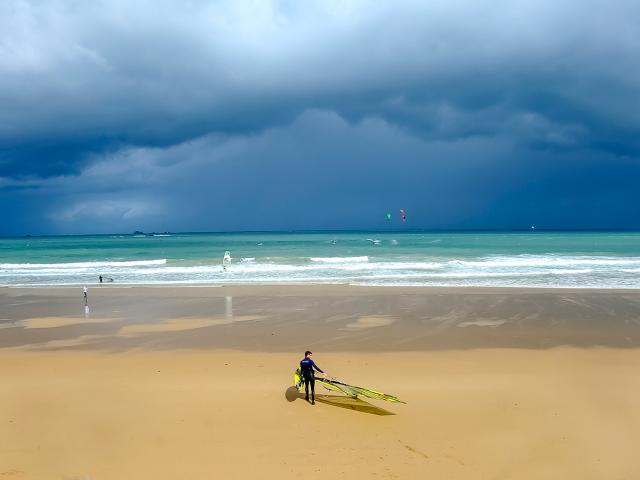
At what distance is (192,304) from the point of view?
22969mm

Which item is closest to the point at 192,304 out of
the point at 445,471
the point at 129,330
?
the point at 129,330

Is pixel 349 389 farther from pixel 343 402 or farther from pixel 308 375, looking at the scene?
pixel 308 375

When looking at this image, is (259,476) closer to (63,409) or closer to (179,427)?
(179,427)

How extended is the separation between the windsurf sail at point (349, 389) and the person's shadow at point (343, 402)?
0.46 ft

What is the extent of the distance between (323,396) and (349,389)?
0.69 m

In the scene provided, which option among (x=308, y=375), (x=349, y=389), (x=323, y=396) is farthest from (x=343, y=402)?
(x=308, y=375)

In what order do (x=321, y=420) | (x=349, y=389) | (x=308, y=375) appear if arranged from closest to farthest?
(x=321, y=420)
(x=308, y=375)
(x=349, y=389)

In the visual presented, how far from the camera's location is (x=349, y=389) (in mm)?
10289

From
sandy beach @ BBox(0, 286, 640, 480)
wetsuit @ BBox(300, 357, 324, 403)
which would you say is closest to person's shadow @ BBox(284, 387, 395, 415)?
sandy beach @ BBox(0, 286, 640, 480)

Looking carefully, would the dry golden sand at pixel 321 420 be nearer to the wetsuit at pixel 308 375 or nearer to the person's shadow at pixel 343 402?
the person's shadow at pixel 343 402

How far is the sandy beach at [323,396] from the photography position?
25.5ft

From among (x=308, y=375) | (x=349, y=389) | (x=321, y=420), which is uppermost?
(x=308, y=375)

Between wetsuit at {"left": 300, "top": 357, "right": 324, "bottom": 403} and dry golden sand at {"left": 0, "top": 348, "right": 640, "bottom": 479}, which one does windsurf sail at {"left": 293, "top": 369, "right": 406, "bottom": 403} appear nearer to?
wetsuit at {"left": 300, "top": 357, "right": 324, "bottom": 403}

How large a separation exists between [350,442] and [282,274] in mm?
29208
